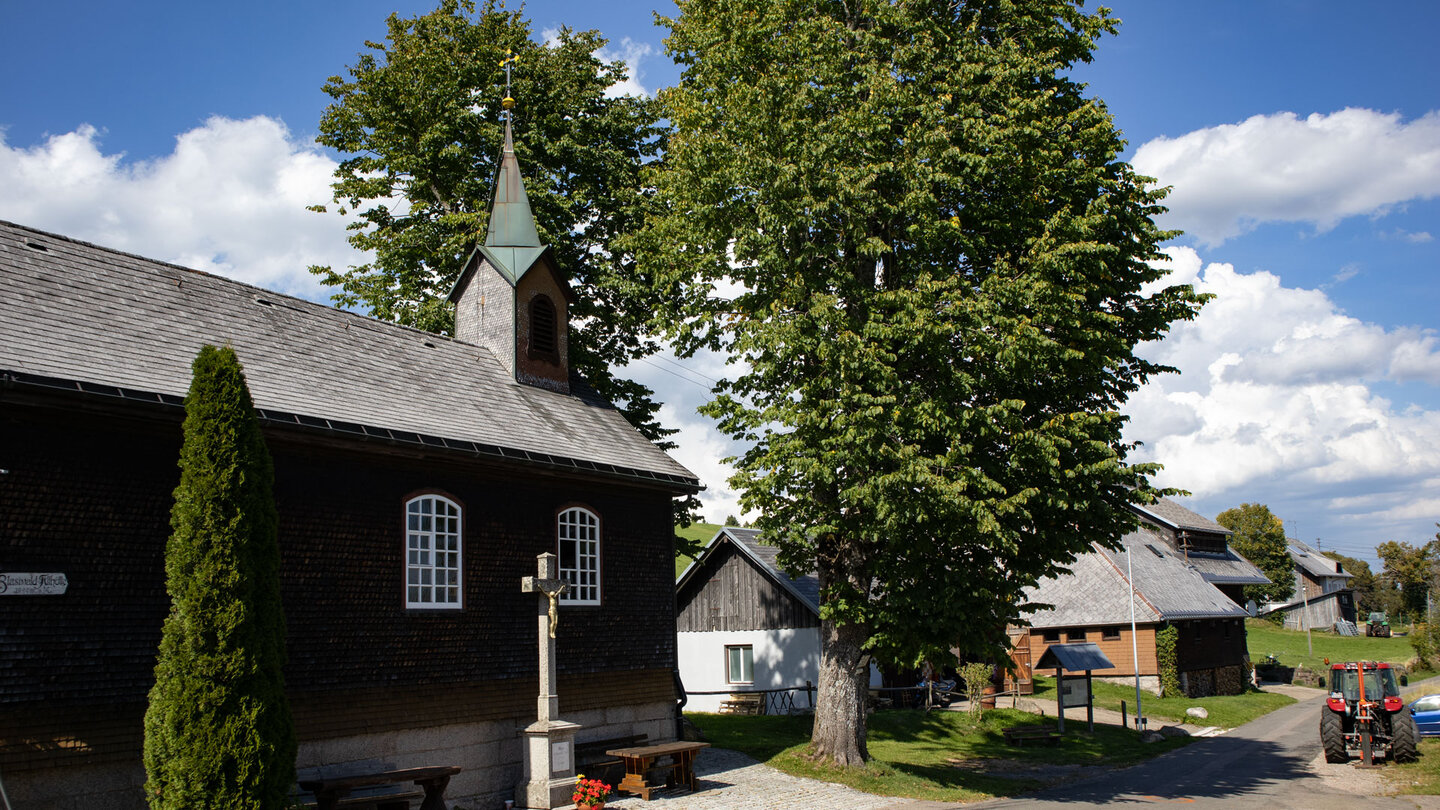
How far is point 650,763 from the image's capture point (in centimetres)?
1653

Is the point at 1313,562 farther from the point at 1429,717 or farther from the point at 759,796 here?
the point at 759,796

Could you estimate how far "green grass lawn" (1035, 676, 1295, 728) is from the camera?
32.1m

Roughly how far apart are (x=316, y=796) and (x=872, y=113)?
13160mm

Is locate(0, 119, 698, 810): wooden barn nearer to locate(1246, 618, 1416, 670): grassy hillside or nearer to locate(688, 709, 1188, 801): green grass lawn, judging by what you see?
locate(688, 709, 1188, 801): green grass lawn

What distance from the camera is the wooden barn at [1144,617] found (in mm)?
36031

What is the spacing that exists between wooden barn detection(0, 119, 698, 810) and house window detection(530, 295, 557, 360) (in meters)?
0.06

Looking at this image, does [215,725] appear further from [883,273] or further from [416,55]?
[416,55]

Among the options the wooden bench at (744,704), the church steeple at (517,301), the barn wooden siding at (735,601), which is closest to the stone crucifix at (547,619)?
the church steeple at (517,301)

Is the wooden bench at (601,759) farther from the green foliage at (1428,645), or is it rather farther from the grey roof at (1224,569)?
the green foliage at (1428,645)

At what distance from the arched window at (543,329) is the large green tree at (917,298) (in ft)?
10.5

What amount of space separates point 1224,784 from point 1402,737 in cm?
499

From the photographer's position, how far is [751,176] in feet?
55.4

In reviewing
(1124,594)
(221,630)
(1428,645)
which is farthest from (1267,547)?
(221,630)

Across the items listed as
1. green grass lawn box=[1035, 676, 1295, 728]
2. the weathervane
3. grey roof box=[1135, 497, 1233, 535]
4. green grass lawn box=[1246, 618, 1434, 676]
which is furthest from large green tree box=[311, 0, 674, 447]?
green grass lawn box=[1246, 618, 1434, 676]
